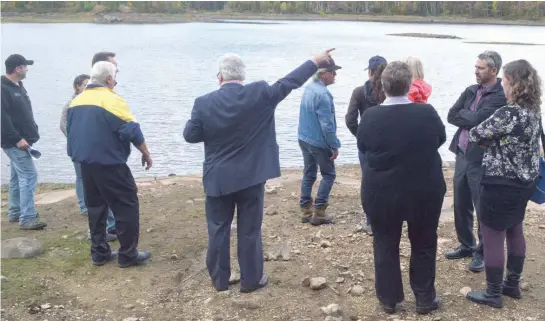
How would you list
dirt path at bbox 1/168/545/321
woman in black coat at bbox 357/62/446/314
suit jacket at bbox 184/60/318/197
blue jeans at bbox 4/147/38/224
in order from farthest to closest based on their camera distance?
1. blue jeans at bbox 4/147/38/224
2. suit jacket at bbox 184/60/318/197
3. dirt path at bbox 1/168/545/321
4. woman in black coat at bbox 357/62/446/314

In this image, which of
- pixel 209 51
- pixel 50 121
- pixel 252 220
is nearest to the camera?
pixel 252 220

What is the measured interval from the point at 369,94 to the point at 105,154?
2808 mm

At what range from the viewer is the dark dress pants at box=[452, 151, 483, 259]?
17.4ft

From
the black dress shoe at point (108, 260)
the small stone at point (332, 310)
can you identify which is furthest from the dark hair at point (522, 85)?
the black dress shoe at point (108, 260)

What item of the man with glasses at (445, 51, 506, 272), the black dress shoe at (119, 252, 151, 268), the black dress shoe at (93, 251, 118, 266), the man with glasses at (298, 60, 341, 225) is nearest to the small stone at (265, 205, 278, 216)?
the man with glasses at (298, 60, 341, 225)

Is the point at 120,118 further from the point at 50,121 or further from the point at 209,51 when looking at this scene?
the point at 209,51

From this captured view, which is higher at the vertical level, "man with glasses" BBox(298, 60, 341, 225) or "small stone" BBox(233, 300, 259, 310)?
"man with glasses" BBox(298, 60, 341, 225)

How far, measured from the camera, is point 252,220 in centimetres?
528

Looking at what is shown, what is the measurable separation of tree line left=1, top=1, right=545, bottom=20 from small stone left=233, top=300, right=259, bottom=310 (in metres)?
76.4

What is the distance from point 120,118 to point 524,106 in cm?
356

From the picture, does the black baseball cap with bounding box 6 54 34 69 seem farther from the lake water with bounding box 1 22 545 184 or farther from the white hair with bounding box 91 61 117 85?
the lake water with bounding box 1 22 545 184

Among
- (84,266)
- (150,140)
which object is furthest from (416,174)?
(150,140)

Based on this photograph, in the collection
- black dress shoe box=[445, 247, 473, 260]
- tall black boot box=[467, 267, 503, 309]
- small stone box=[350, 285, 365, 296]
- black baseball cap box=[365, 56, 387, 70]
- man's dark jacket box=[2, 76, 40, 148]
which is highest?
black baseball cap box=[365, 56, 387, 70]

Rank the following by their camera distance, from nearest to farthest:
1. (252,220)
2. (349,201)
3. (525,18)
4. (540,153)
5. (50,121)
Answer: (540,153), (252,220), (349,201), (50,121), (525,18)
